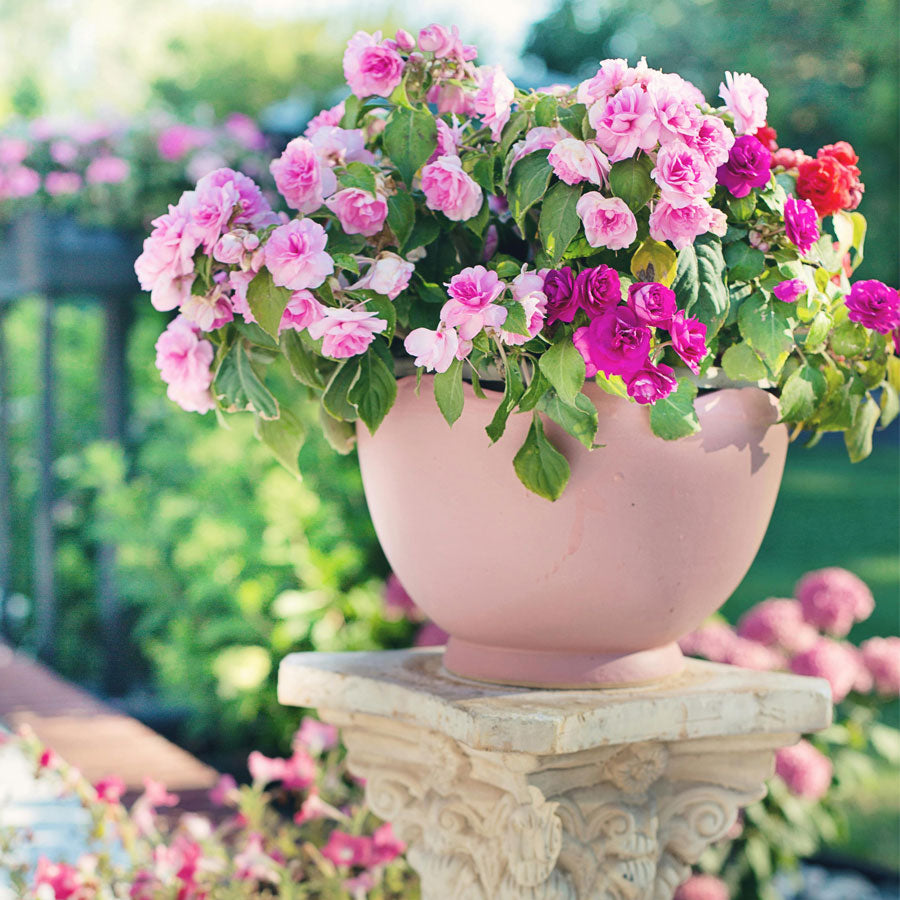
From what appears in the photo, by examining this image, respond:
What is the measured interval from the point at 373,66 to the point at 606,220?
0.37m

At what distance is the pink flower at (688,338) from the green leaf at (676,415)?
0.07 m

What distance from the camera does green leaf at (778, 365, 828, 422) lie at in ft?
4.10

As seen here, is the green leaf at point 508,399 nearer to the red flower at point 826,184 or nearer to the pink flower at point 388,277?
the pink flower at point 388,277

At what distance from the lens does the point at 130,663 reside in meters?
4.51

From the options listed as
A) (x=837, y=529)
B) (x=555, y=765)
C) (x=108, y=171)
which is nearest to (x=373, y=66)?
(x=555, y=765)

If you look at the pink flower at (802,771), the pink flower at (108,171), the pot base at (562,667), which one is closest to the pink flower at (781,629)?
the pink flower at (802,771)

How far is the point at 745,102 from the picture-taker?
1.21 metres

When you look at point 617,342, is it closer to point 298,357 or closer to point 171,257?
point 298,357

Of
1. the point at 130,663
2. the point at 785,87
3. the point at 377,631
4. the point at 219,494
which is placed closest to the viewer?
the point at 377,631

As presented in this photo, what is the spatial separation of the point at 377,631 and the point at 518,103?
7.76 feet

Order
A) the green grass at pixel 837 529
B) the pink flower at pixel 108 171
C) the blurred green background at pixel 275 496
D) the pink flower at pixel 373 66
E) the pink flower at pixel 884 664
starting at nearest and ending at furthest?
the pink flower at pixel 373 66 → the pink flower at pixel 884 664 → the blurred green background at pixel 275 496 → the pink flower at pixel 108 171 → the green grass at pixel 837 529

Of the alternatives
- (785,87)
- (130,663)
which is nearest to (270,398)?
(130,663)

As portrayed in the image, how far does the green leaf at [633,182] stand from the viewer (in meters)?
1.12

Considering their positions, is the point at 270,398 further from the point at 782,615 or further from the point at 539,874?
the point at 782,615
